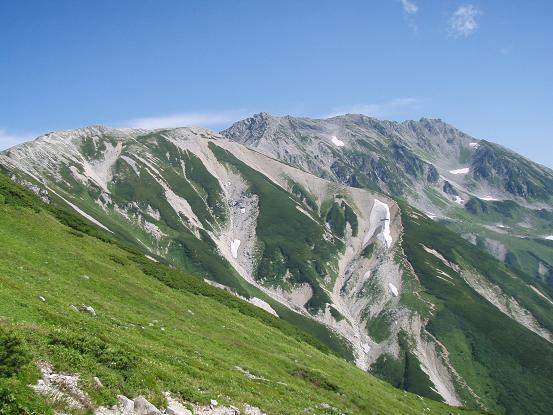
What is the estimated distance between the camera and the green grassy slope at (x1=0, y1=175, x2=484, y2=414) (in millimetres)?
19856

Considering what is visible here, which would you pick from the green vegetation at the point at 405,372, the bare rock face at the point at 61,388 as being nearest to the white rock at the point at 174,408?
the bare rock face at the point at 61,388

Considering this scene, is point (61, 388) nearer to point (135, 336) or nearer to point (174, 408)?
point (174, 408)

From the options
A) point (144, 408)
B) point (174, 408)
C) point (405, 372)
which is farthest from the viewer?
point (405, 372)

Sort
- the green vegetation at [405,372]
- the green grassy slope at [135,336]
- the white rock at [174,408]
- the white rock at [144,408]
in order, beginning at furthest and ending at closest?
1. the green vegetation at [405,372]
2. the green grassy slope at [135,336]
3. the white rock at [174,408]
4. the white rock at [144,408]

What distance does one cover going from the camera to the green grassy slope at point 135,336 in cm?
1986

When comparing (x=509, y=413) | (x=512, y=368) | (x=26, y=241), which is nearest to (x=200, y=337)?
(x=26, y=241)

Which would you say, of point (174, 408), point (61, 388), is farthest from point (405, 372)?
point (61, 388)

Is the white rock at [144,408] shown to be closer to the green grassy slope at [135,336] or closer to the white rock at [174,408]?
the green grassy slope at [135,336]

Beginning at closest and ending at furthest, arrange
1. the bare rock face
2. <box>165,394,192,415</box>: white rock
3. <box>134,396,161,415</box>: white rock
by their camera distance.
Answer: the bare rock face, <box>134,396,161,415</box>: white rock, <box>165,394,192,415</box>: white rock

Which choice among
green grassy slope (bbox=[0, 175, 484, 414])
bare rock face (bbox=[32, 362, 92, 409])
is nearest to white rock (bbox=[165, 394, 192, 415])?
green grassy slope (bbox=[0, 175, 484, 414])

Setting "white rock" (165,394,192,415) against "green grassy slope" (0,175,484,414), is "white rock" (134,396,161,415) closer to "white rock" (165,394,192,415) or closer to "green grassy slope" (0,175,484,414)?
"green grassy slope" (0,175,484,414)

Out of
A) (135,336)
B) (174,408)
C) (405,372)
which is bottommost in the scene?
(405,372)

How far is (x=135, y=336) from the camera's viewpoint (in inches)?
1318

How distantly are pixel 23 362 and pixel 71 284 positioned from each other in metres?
26.5
